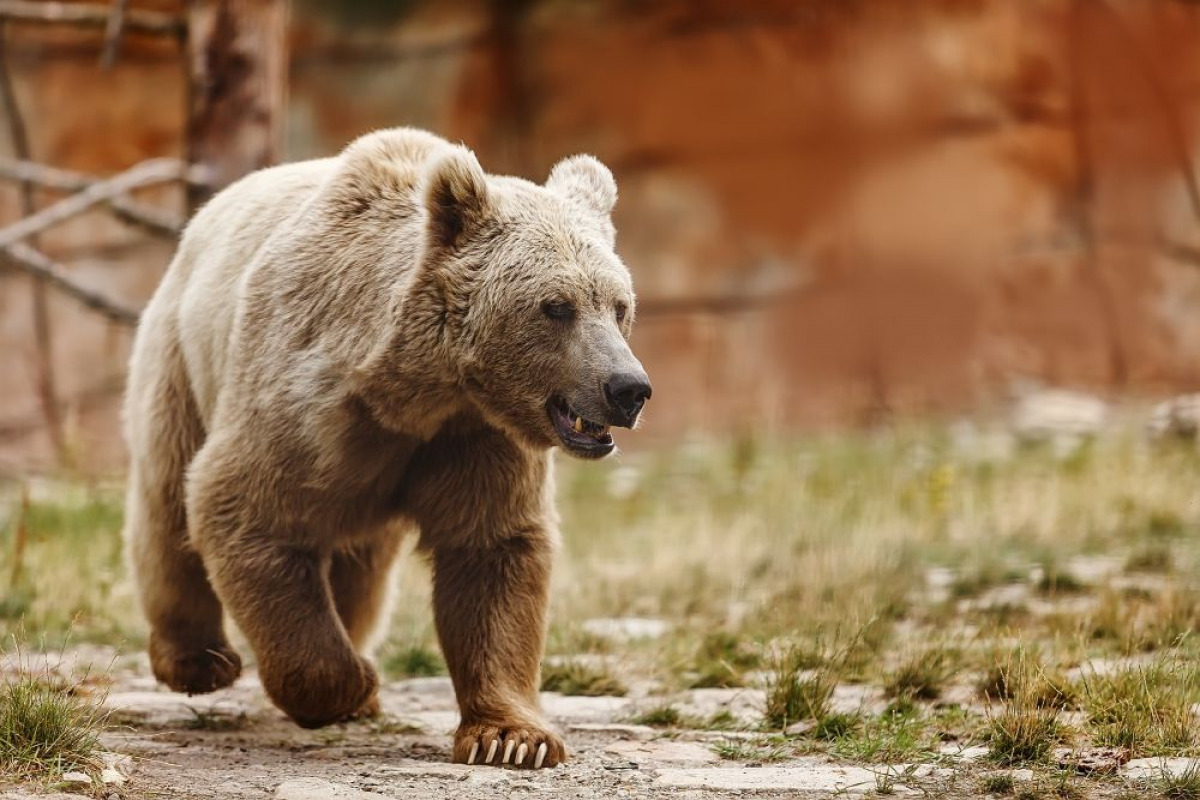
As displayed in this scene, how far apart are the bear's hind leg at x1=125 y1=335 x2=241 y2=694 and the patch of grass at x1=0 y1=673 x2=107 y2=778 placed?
1.46m

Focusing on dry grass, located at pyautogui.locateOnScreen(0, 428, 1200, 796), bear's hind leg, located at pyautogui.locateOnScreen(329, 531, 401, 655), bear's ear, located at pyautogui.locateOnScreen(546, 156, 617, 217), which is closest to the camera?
dry grass, located at pyautogui.locateOnScreen(0, 428, 1200, 796)

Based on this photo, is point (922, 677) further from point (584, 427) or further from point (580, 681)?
point (584, 427)

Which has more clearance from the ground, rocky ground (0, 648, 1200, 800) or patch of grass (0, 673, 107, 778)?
patch of grass (0, 673, 107, 778)

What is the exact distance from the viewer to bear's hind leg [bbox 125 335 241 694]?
5191 millimetres

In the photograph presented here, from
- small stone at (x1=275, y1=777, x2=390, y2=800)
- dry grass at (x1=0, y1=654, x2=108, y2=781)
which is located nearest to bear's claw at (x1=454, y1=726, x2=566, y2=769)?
small stone at (x1=275, y1=777, x2=390, y2=800)

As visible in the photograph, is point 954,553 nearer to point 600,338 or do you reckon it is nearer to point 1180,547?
point 1180,547

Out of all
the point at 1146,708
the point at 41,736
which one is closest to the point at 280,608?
the point at 41,736

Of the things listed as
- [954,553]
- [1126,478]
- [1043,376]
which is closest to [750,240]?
[1043,376]

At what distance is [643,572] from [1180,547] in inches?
93.6

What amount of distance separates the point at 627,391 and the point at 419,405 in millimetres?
625

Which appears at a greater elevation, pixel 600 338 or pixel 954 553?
pixel 600 338

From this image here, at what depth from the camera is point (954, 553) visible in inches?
281

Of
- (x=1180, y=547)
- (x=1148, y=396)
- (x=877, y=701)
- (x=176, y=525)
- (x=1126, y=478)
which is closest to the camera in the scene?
(x=877, y=701)

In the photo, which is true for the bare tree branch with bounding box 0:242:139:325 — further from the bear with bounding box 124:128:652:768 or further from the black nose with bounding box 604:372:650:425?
the black nose with bounding box 604:372:650:425
